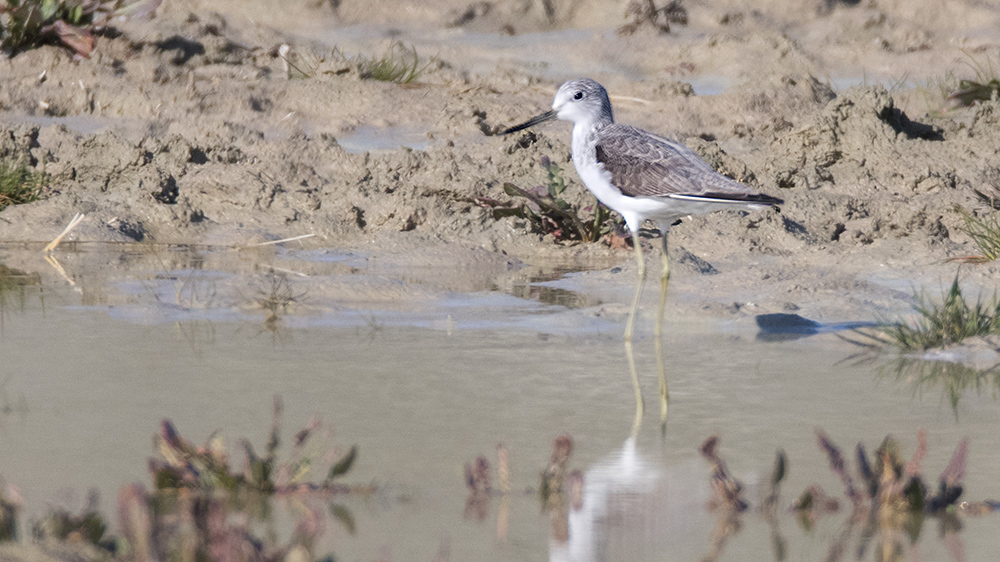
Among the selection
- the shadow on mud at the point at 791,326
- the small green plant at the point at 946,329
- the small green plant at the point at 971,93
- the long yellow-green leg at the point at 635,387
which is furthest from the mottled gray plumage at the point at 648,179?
the small green plant at the point at 971,93

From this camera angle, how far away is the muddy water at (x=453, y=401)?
9.70 feet

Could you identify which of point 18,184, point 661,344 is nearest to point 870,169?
point 661,344

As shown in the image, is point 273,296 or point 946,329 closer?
point 946,329

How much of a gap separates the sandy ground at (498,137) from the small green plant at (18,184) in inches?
5.8

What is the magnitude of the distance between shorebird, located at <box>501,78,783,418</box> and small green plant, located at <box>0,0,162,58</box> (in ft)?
22.4

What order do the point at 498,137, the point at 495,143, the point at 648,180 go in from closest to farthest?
the point at 648,180
the point at 495,143
the point at 498,137

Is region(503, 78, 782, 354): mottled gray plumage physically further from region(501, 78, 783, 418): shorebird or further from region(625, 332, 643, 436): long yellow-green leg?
region(625, 332, 643, 436): long yellow-green leg

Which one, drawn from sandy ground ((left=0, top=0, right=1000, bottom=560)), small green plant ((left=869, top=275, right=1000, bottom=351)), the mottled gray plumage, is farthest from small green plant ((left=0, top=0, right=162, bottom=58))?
small green plant ((left=869, top=275, right=1000, bottom=351))

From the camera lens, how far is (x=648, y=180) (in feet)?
18.9

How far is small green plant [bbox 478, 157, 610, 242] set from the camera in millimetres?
8172

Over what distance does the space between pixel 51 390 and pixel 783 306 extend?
3.33 metres

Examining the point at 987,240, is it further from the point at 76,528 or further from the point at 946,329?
the point at 76,528

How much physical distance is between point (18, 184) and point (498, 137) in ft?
11.9

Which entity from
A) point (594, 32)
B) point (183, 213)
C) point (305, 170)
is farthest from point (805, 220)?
point (594, 32)
